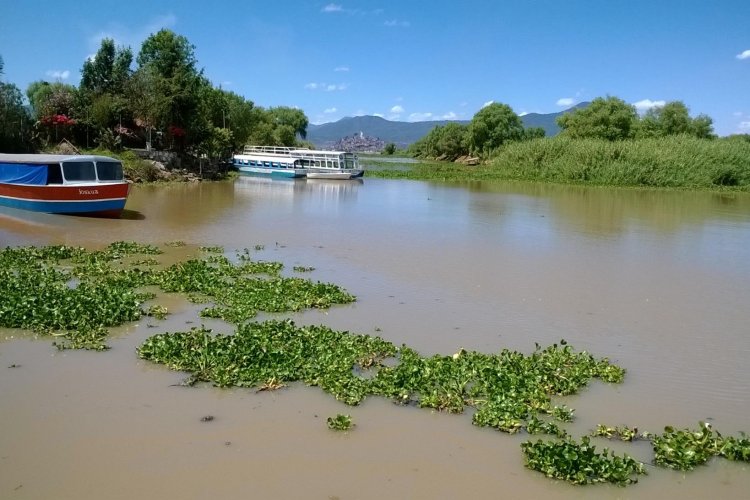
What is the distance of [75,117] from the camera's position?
1620 inches

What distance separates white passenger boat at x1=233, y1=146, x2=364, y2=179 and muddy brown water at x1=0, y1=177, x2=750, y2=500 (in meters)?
29.3

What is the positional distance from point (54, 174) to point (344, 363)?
17154mm

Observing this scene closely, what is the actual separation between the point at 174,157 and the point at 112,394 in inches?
1495

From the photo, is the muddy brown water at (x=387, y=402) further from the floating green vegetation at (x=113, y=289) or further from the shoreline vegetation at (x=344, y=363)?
the floating green vegetation at (x=113, y=289)

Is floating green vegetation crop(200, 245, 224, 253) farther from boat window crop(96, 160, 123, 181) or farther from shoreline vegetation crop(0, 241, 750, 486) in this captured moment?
boat window crop(96, 160, 123, 181)

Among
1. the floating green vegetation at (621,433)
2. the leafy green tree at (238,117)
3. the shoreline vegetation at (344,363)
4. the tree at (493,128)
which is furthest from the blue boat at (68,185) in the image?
the tree at (493,128)

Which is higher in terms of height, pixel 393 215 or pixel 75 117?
pixel 75 117

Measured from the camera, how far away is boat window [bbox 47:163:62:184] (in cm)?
2052

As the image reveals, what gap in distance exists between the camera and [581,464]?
565cm

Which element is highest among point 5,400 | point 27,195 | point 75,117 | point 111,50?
point 111,50

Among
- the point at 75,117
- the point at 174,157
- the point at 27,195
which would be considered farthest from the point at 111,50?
the point at 27,195

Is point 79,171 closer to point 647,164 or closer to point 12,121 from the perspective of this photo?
point 12,121

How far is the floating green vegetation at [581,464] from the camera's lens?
221 inches

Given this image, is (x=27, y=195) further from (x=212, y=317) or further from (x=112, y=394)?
(x=112, y=394)
